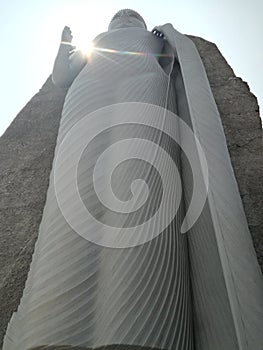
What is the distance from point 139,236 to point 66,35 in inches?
40.4

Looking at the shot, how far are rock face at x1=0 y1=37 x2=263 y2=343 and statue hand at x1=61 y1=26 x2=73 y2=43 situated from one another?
27cm

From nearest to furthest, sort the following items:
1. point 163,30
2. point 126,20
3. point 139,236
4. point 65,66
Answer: point 139,236, point 65,66, point 163,30, point 126,20

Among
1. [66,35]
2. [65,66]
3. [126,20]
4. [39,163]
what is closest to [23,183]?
[39,163]

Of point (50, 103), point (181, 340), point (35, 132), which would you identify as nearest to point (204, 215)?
point (181, 340)

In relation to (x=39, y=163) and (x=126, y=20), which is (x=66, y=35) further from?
(x=39, y=163)

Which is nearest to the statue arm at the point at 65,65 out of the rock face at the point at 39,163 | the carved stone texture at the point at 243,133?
the rock face at the point at 39,163

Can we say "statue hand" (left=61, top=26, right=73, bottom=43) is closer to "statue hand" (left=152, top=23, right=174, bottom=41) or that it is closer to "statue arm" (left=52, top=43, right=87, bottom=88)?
"statue arm" (left=52, top=43, right=87, bottom=88)

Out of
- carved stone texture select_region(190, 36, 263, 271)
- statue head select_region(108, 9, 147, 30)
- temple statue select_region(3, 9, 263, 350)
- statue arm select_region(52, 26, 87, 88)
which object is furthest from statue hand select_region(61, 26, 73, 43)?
carved stone texture select_region(190, 36, 263, 271)

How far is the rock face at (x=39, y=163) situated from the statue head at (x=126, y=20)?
1.06 ft

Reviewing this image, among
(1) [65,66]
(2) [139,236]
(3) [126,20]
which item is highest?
(3) [126,20]

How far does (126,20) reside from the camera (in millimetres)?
1717

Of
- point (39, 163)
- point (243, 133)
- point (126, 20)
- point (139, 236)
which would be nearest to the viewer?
point (139, 236)

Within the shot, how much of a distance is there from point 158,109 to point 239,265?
48 cm

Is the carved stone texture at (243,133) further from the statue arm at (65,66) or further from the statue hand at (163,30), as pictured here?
the statue arm at (65,66)
